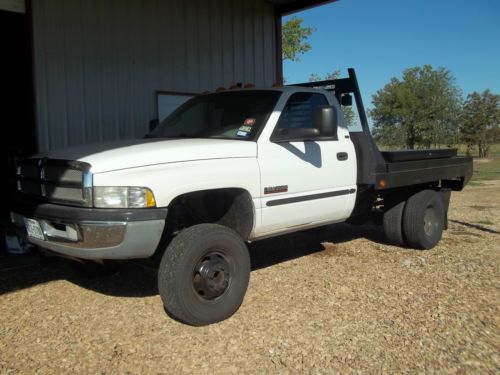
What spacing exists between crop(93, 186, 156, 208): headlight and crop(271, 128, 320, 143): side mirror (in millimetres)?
1467

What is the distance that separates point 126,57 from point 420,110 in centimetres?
3250

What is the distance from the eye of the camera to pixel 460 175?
702 cm

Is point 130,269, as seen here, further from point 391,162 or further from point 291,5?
point 291,5

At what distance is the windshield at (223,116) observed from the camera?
4.67m

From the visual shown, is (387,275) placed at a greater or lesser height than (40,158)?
lesser

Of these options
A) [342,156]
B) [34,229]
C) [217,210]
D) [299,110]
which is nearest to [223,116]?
[299,110]

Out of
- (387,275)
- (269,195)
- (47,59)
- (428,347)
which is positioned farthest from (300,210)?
(47,59)

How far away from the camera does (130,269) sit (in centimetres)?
571

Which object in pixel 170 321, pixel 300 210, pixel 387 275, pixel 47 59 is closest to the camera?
pixel 170 321

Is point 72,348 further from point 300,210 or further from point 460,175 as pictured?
point 460,175

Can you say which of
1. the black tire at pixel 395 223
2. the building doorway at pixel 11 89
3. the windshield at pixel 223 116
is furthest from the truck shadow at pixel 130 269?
the building doorway at pixel 11 89

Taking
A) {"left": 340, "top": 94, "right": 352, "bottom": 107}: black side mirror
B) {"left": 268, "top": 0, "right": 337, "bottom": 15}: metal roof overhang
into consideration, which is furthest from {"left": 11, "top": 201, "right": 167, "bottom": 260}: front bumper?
{"left": 268, "top": 0, "right": 337, "bottom": 15}: metal roof overhang

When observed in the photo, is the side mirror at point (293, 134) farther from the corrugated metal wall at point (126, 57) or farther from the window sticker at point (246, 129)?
the corrugated metal wall at point (126, 57)

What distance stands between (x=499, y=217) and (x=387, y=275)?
482 centimetres
